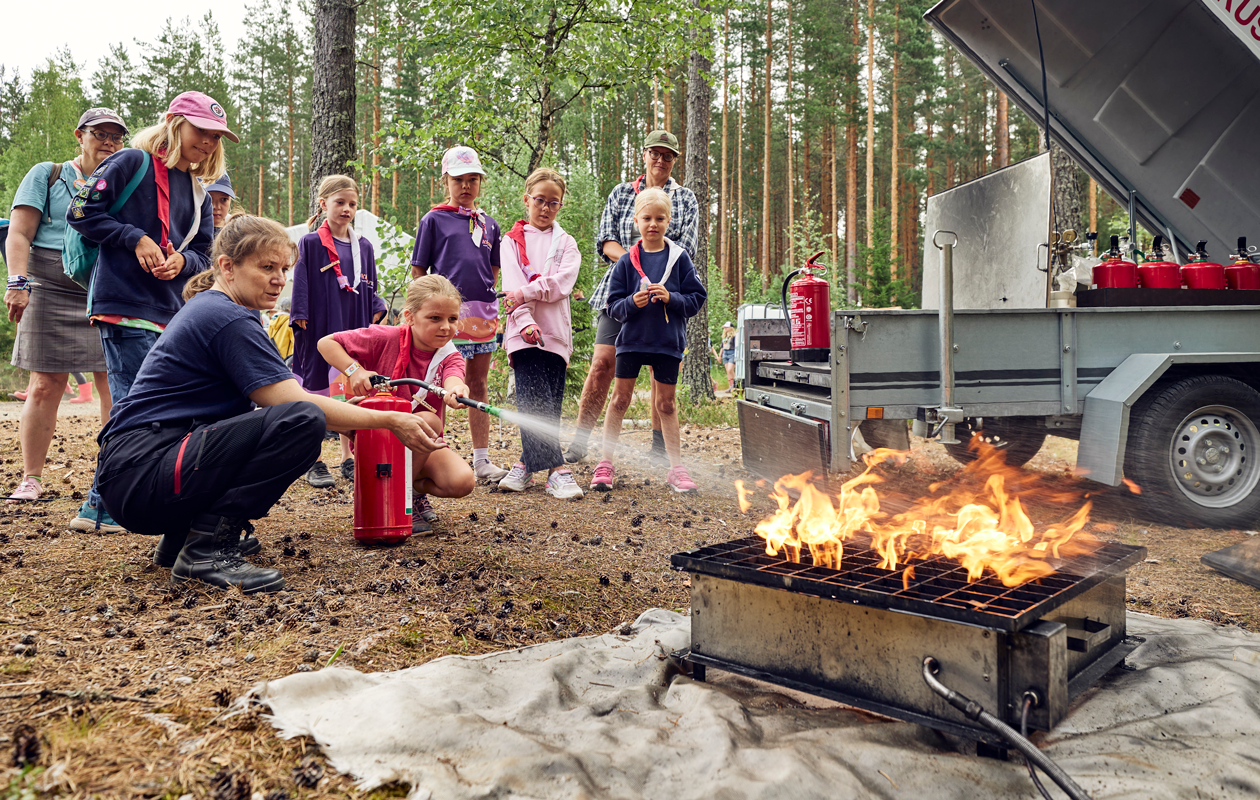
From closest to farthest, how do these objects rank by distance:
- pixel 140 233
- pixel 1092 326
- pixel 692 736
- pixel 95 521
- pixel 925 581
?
pixel 692 736 < pixel 925 581 < pixel 140 233 < pixel 95 521 < pixel 1092 326

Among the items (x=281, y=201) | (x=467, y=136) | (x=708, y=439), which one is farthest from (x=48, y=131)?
(x=708, y=439)

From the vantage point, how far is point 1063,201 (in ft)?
34.2

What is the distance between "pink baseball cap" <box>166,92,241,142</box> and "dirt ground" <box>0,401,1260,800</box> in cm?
A: 228

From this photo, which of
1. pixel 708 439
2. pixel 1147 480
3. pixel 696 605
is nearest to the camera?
pixel 696 605

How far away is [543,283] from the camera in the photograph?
5.62 metres

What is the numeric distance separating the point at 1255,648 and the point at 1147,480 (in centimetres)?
251

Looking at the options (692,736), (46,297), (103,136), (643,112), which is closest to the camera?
(692,736)

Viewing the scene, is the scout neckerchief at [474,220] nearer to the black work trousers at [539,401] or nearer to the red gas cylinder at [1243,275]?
the black work trousers at [539,401]

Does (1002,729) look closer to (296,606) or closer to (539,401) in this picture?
(296,606)

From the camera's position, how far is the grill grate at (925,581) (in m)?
2.22

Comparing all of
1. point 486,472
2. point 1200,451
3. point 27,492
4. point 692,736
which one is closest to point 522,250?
point 486,472

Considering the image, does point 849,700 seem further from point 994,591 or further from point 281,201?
point 281,201

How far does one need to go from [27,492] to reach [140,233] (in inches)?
82.6

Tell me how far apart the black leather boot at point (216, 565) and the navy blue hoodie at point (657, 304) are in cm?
303
